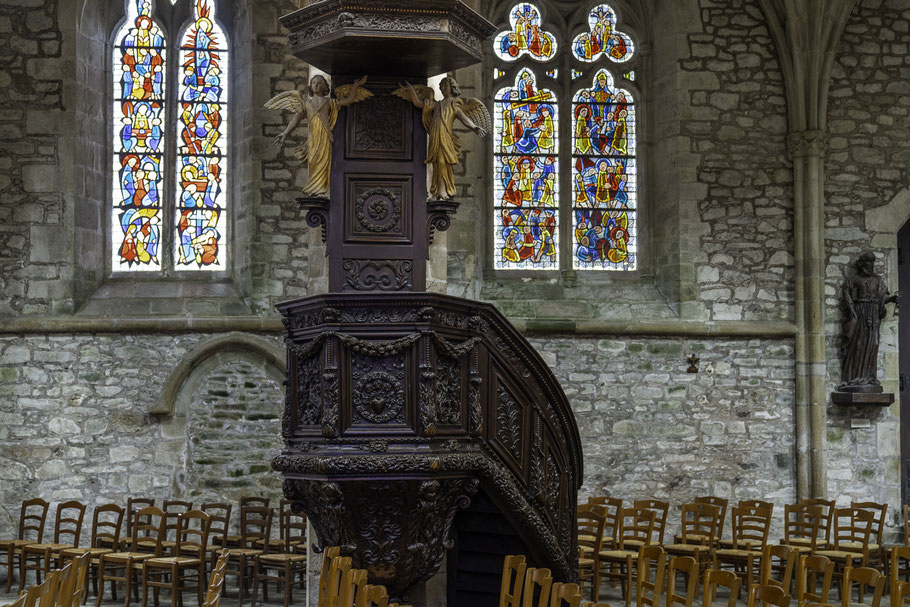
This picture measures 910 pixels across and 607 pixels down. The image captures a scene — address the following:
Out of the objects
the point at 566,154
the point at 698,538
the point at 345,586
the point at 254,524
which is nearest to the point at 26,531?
the point at 254,524

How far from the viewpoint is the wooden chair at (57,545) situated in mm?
10355

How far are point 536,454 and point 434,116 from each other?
6.37ft

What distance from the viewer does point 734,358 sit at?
1230cm

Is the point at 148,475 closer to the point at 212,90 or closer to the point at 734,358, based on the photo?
the point at 212,90

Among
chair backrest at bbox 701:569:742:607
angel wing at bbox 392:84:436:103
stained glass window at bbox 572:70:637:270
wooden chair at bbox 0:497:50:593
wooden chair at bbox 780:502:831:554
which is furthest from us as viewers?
stained glass window at bbox 572:70:637:270

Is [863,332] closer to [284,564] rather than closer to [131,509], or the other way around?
[284,564]

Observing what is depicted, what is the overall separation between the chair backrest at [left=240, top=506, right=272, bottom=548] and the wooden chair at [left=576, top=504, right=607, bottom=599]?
2.54 metres

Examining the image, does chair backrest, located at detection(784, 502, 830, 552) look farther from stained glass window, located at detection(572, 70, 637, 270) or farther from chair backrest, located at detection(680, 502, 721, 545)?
stained glass window, located at detection(572, 70, 637, 270)

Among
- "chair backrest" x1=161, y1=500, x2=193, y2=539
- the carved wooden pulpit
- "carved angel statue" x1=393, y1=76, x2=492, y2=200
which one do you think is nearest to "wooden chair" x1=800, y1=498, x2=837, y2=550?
the carved wooden pulpit

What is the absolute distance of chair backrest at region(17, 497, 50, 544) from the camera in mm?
10922

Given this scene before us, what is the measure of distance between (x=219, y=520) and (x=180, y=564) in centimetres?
115

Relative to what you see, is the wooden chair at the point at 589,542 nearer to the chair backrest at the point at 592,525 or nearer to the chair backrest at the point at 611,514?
the chair backrest at the point at 592,525

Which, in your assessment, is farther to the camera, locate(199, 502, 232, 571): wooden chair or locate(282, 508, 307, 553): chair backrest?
locate(199, 502, 232, 571): wooden chair

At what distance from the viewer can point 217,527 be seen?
1166cm
